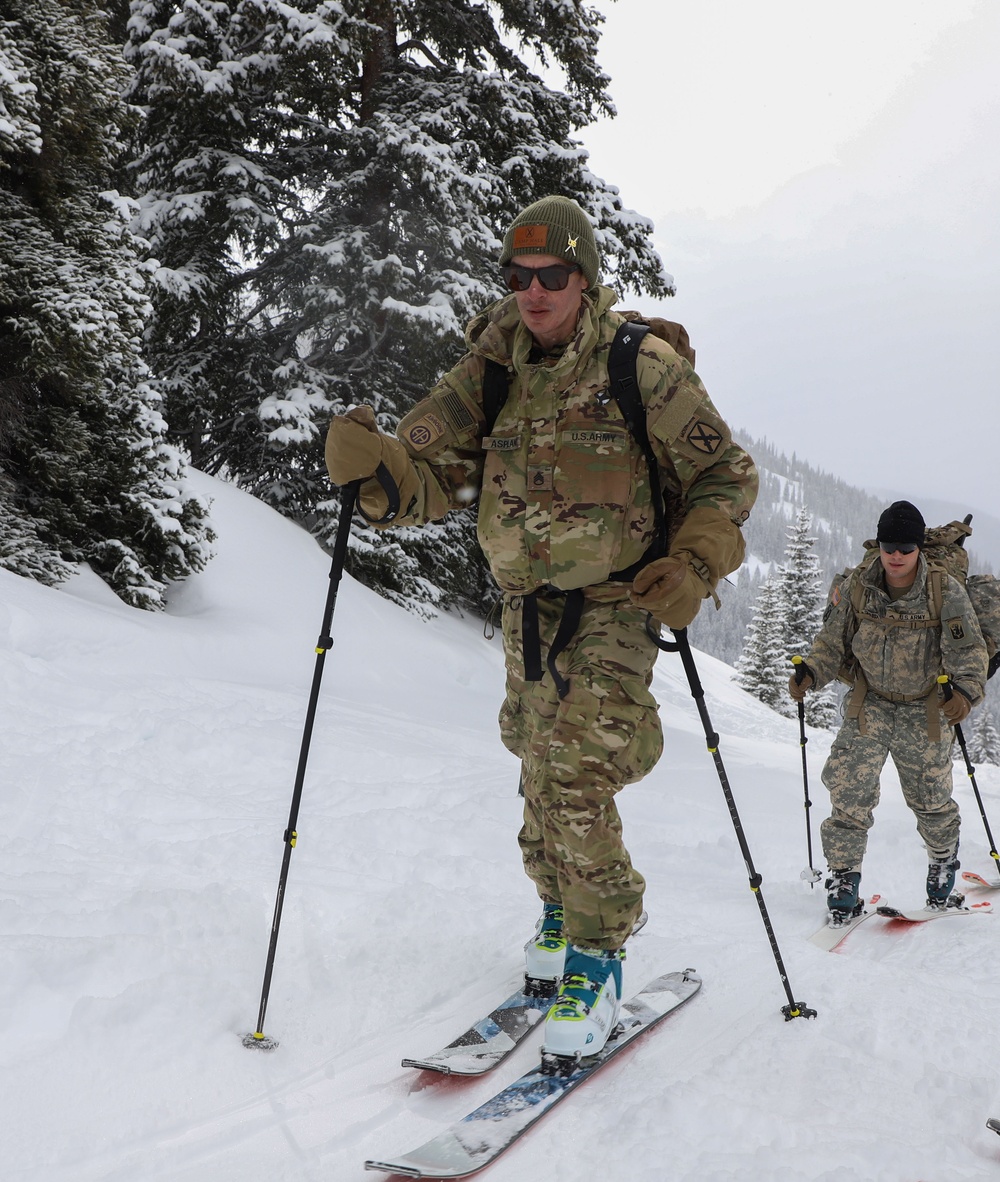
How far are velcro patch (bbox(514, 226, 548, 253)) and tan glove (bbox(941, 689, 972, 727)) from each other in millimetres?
3816

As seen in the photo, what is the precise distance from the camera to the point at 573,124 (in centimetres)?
1430

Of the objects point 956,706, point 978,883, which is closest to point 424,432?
point 956,706

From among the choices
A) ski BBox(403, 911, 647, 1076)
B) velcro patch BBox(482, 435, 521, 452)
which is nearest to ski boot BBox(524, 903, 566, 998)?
ski BBox(403, 911, 647, 1076)

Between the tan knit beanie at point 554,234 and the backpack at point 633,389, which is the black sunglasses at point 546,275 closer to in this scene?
the tan knit beanie at point 554,234

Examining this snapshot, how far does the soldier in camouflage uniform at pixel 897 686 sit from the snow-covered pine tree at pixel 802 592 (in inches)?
1246

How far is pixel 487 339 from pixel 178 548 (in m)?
8.07

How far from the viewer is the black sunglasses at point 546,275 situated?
306cm

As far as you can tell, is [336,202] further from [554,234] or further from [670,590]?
[670,590]

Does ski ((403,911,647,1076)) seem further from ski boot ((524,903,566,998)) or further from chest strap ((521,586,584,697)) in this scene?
chest strap ((521,586,584,697))

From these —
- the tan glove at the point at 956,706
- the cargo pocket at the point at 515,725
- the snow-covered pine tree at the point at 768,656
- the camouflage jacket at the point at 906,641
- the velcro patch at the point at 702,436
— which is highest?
the velcro patch at the point at 702,436

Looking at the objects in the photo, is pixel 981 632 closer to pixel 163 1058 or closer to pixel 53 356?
pixel 163 1058

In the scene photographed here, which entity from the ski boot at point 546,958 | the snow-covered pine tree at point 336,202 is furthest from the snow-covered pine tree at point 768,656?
the ski boot at point 546,958

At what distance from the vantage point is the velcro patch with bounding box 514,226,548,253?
3039mm

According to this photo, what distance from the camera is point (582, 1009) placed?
2.90 m
